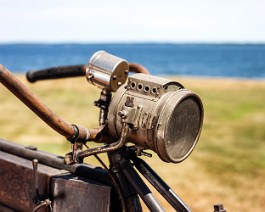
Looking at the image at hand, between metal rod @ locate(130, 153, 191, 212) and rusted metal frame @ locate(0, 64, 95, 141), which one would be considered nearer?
rusted metal frame @ locate(0, 64, 95, 141)

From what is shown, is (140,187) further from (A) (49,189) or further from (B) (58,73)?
(B) (58,73)

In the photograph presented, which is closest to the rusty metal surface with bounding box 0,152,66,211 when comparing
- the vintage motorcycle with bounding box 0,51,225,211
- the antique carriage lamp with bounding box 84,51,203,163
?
the vintage motorcycle with bounding box 0,51,225,211

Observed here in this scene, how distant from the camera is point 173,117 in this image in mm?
1955

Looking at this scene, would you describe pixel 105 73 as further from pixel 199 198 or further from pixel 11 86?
pixel 199 198

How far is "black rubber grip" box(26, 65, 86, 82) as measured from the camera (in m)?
2.84

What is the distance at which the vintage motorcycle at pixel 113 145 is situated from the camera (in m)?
1.94

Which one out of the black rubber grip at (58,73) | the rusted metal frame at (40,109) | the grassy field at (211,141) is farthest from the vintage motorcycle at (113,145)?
the grassy field at (211,141)

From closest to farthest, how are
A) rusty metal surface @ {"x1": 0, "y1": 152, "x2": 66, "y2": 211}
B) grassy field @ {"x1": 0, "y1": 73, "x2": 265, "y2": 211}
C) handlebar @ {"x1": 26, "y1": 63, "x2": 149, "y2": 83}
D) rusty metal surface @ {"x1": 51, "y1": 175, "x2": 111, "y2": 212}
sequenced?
rusty metal surface @ {"x1": 51, "y1": 175, "x2": 111, "y2": 212}
rusty metal surface @ {"x1": 0, "y1": 152, "x2": 66, "y2": 211}
handlebar @ {"x1": 26, "y1": 63, "x2": 149, "y2": 83}
grassy field @ {"x1": 0, "y1": 73, "x2": 265, "y2": 211}

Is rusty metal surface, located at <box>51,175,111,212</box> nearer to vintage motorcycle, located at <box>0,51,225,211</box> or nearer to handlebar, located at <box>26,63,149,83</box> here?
vintage motorcycle, located at <box>0,51,225,211</box>

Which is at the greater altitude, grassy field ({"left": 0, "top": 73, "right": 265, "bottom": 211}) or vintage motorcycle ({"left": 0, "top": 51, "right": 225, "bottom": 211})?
vintage motorcycle ({"left": 0, "top": 51, "right": 225, "bottom": 211})

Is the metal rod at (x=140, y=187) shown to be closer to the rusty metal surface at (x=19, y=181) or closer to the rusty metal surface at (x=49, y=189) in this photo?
the rusty metal surface at (x=49, y=189)

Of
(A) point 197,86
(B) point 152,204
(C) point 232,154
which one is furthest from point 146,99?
(A) point 197,86

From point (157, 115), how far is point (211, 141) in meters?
7.43

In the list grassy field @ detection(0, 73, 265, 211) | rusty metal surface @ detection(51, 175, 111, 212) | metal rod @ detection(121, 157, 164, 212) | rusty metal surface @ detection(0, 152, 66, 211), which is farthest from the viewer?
grassy field @ detection(0, 73, 265, 211)
